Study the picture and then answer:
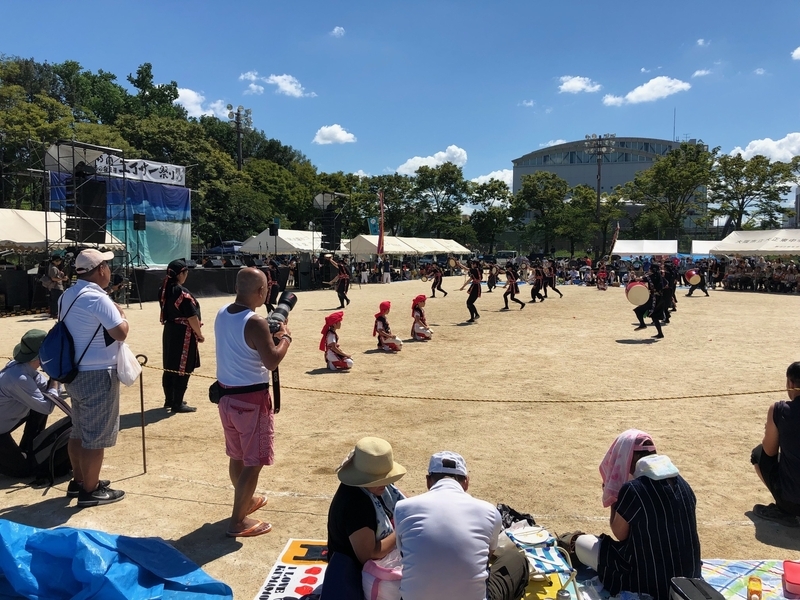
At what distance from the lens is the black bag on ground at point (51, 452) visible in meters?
4.95

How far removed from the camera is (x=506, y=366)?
1045 cm

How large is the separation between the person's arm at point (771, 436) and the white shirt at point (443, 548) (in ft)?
9.93

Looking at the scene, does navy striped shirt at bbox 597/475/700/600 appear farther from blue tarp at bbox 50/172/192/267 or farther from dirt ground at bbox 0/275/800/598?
blue tarp at bbox 50/172/192/267

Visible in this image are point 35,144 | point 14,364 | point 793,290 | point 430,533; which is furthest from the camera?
point 35,144

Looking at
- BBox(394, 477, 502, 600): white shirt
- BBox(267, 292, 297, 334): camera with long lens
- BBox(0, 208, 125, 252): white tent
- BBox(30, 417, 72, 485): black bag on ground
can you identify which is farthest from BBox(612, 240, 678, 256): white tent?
BBox(394, 477, 502, 600): white shirt

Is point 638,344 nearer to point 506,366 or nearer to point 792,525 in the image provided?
point 506,366

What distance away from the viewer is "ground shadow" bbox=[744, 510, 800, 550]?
4.10m

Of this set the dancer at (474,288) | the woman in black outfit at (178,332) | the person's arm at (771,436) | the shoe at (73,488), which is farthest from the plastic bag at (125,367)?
the dancer at (474,288)

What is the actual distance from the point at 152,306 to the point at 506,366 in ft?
49.0

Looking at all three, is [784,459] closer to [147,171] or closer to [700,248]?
[147,171]

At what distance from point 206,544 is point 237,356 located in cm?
132

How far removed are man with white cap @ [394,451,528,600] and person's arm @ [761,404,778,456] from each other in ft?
9.63

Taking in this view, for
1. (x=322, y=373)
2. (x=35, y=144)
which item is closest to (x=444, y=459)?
(x=322, y=373)

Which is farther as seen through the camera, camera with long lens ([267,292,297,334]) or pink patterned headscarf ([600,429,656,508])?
camera with long lens ([267,292,297,334])
